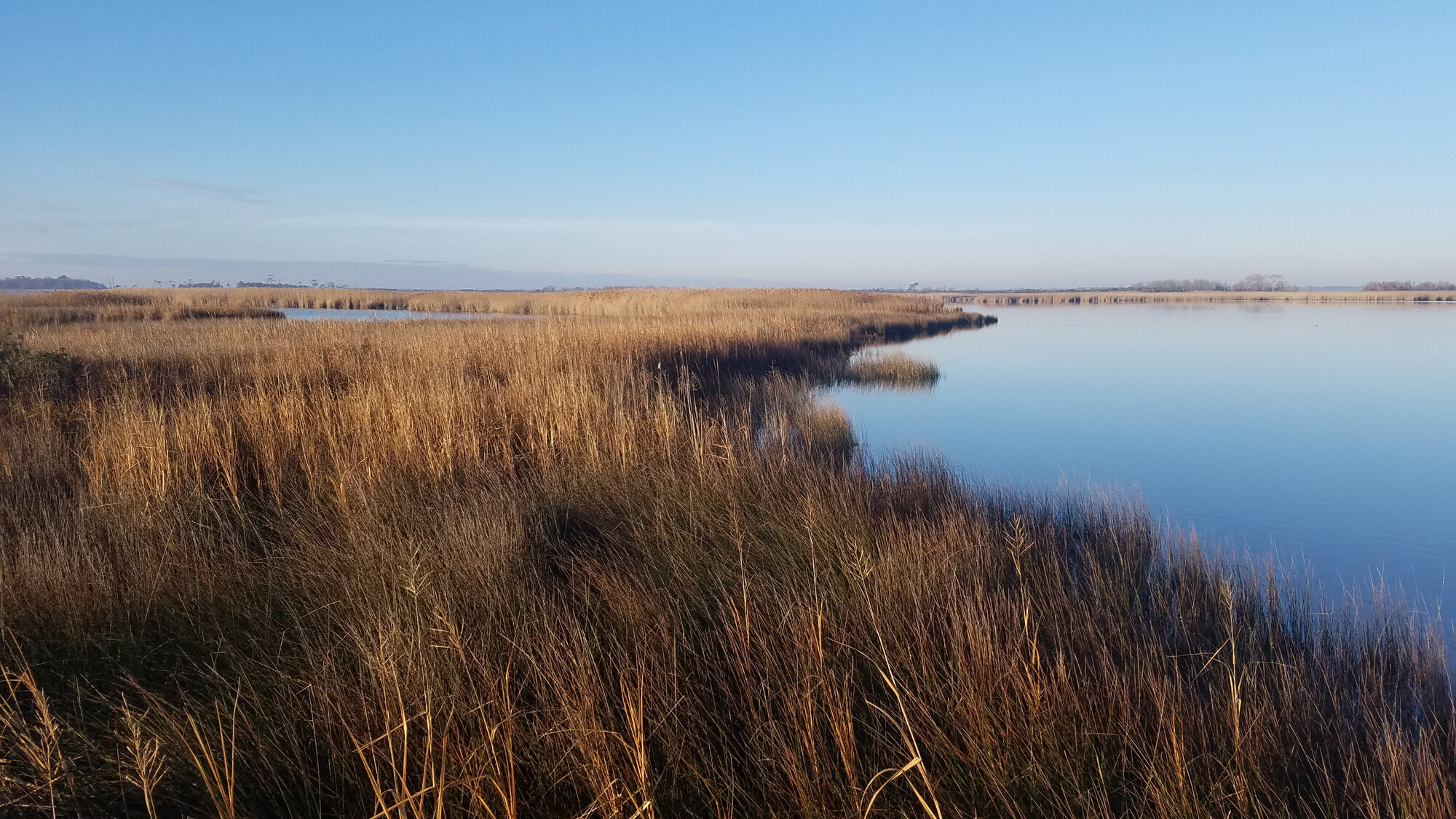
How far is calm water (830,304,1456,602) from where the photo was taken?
5.28 metres

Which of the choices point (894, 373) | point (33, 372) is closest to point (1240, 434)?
point (894, 373)

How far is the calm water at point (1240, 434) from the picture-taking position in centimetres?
528

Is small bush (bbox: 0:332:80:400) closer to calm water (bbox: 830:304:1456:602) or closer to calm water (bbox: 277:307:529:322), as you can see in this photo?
calm water (bbox: 830:304:1456:602)

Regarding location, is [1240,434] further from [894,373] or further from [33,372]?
[33,372]

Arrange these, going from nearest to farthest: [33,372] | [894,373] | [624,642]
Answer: [624,642] → [33,372] → [894,373]

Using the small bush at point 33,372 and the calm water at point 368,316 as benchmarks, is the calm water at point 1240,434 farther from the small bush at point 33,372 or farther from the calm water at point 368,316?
the calm water at point 368,316

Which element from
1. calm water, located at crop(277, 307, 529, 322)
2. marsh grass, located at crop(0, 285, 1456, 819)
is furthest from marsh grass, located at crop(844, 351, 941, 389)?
calm water, located at crop(277, 307, 529, 322)

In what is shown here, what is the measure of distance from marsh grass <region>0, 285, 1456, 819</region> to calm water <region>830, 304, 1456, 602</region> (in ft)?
5.02

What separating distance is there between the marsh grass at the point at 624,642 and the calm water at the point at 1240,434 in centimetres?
153

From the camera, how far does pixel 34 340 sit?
9578mm

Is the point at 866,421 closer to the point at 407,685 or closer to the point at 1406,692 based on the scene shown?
the point at 1406,692

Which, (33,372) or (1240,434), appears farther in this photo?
(1240,434)

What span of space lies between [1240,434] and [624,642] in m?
9.12

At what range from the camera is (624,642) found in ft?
8.11
